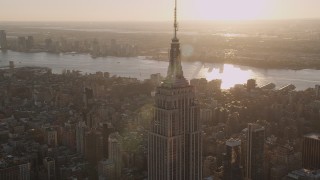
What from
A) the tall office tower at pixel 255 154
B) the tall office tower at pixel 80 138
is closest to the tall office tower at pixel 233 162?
the tall office tower at pixel 255 154

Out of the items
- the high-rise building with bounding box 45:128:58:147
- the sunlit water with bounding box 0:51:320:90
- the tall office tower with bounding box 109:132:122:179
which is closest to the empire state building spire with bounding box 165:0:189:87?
the tall office tower with bounding box 109:132:122:179

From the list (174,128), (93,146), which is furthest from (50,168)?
(174,128)

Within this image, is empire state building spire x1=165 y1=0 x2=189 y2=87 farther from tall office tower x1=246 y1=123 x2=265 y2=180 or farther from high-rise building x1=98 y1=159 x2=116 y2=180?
tall office tower x1=246 y1=123 x2=265 y2=180

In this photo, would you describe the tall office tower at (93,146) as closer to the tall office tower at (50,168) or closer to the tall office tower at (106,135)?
the tall office tower at (106,135)

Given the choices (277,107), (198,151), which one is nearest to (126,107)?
(277,107)

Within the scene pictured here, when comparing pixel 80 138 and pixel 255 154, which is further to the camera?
pixel 80 138

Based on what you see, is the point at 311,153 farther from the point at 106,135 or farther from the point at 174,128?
the point at 174,128

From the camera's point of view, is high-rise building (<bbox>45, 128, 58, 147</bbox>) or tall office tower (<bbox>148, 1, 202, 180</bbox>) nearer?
tall office tower (<bbox>148, 1, 202, 180</bbox>)
